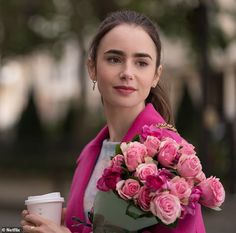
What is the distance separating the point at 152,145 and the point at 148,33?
47cm

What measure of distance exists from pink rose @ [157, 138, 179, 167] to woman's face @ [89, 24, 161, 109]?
1.05 feet

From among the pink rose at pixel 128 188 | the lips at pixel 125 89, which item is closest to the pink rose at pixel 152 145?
the pink rose at pixel 128 188

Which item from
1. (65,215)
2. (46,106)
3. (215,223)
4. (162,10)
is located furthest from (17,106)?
(65,215)

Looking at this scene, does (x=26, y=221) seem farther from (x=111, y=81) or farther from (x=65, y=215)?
(x=111, y=81)

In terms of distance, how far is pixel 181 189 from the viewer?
77.9 inches

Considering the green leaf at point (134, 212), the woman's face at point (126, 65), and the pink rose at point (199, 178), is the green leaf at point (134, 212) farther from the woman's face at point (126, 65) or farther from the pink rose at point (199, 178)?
the woman's face at point (126, 65)

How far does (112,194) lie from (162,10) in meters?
12.6

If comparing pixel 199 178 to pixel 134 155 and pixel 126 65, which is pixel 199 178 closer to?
pixel 134 155

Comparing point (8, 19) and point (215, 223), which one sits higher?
point (8, 19)

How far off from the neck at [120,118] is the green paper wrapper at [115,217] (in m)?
0.38

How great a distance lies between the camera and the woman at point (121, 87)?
2.29 metres

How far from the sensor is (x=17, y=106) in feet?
140

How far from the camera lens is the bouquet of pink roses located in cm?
197

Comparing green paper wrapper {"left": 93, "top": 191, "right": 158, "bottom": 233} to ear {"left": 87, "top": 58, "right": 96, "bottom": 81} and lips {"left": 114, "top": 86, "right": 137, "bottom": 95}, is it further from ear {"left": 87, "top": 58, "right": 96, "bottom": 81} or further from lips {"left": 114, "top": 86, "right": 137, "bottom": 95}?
ear {"left": 87, "top": 58, "right": 96, "bottom": 81}
